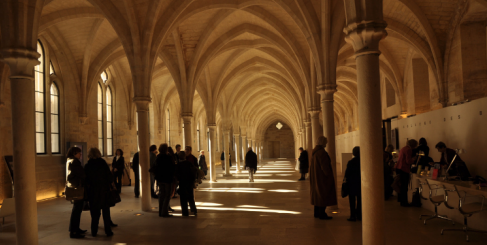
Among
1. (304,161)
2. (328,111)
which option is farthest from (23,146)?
(304,161)

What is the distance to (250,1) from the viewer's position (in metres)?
12.3

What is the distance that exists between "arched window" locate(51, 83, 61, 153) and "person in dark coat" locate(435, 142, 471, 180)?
520 inches

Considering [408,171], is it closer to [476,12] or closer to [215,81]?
[476,12]

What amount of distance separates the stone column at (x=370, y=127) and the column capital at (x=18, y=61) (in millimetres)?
5260

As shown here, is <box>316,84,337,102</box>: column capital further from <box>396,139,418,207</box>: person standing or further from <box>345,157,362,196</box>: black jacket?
<box>345,157,362,196</box>: black jacket

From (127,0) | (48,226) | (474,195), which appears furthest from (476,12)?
(48,226)

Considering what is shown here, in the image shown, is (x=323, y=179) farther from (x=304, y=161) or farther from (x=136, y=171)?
(x=304, y=161)

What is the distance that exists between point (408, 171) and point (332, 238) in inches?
159

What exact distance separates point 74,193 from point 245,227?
329 centimetres

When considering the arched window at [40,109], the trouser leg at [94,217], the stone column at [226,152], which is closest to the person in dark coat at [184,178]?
the trouser leg at [94,217]

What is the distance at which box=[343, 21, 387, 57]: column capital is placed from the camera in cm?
544

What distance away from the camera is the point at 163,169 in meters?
8.83

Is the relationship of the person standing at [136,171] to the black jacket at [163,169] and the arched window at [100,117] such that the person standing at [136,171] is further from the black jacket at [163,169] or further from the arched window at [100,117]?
the arched window at [100,117]

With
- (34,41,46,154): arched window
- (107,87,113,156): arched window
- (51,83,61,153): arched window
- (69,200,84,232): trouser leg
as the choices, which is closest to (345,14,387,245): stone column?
(69,200,84,232): trouser leg
